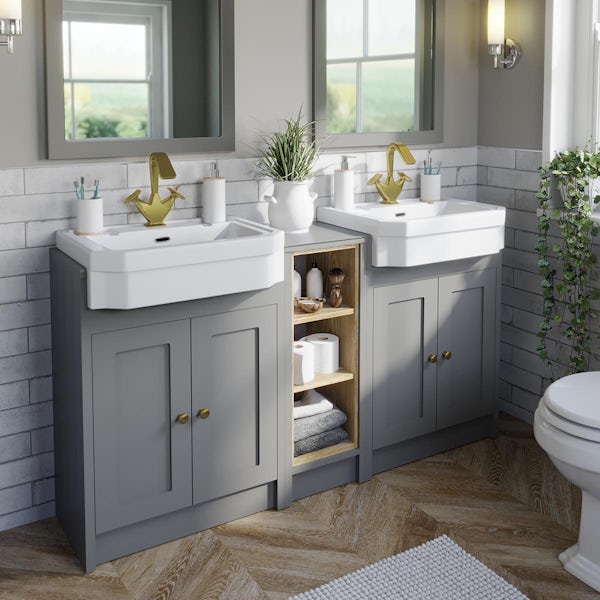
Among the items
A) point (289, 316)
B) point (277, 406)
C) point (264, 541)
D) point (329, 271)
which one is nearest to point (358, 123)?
point (329, 271)

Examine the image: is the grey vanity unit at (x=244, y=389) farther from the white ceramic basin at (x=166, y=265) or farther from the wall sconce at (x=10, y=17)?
the wall sconce at (x=10, y=17)

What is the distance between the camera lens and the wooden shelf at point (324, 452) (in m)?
3.08

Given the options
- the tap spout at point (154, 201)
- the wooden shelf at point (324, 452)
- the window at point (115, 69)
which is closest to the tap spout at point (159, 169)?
the tap spout at point (154, 201)

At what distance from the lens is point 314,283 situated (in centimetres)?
317

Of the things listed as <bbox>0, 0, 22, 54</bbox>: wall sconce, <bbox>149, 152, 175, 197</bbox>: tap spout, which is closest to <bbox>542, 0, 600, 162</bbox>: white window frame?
<bbox>149, 152, 175, 197</bbox>: tap spout

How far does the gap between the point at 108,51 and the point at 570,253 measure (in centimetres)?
185

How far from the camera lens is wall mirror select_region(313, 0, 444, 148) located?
3.32 meters

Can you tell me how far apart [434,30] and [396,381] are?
1.47 meters

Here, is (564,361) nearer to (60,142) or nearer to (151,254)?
(151,254)

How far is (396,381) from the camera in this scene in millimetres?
3252

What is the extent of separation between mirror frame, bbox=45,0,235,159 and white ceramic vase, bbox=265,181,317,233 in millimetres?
238

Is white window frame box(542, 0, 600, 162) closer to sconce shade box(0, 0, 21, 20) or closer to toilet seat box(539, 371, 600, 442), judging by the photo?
toilet seat box(539, 371, 600, 442)

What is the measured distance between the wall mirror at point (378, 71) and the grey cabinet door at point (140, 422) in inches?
46.4

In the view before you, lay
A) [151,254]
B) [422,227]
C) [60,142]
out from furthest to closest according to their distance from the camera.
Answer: [422,227]
[60,142]
[151,254]
